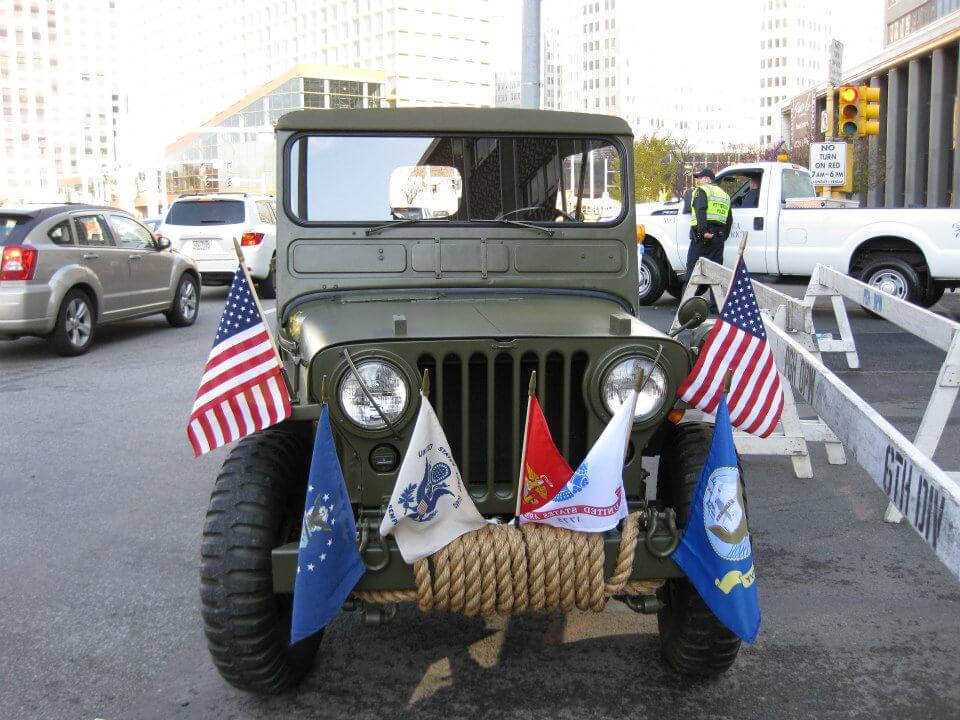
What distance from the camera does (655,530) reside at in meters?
3.25

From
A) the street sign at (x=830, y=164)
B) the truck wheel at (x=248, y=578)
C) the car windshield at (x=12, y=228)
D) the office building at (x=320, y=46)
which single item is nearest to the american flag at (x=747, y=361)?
the truck wheel at (x=248, y=578)

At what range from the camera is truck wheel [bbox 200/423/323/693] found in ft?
10.6

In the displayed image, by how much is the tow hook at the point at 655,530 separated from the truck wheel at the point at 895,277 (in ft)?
34.6

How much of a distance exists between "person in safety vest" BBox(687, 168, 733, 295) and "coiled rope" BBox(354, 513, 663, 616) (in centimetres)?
→ 1054

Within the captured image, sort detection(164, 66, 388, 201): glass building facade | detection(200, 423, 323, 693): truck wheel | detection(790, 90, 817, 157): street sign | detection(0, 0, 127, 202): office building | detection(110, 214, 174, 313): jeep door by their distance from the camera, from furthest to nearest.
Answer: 1. detection(0, 0, 127, 202): office building
2. detection(164, 66, 388, 201): glass building facade
3. detection(790, 90, 817, 157): street sign
4. detection(110, 214, 174, 313): jeep door
5. detection(200, 423, 323, 693): truck wheel

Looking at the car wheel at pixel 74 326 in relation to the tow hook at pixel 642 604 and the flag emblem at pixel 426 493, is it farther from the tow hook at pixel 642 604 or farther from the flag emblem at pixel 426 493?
the tow hook at pixel 642 604

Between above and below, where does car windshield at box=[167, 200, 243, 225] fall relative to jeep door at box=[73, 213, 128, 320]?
above

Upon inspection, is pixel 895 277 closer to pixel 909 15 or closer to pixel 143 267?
pixel 143 267

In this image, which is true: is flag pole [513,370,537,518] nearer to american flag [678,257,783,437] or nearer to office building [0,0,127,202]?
american flag [678,257,783,437]

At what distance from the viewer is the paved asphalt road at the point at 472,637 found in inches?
139

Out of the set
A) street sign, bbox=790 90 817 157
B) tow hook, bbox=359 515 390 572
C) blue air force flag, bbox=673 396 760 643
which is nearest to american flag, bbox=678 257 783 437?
blue air force flag, bbox=673 396 760 643

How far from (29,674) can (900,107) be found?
5223 centimetres

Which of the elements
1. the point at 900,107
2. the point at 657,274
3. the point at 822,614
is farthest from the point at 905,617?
the point at 900,107

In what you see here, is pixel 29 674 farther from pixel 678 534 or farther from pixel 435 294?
pixel 678 534
